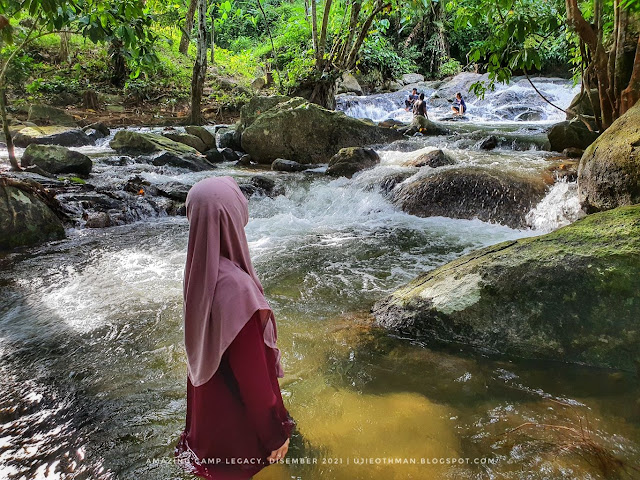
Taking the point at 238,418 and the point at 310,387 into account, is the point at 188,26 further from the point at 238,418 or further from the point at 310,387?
the point at 238,418

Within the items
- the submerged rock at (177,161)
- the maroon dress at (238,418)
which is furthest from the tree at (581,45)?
the submerged rock at (177,161)

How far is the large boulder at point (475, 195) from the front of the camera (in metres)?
6.95

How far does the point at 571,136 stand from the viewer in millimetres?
9906

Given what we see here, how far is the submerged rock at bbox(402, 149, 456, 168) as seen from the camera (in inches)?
372

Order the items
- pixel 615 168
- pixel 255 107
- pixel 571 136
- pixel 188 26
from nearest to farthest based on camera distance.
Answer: pixel 615 168
pixel 571 136
pixel 255 107
pixel 188 26

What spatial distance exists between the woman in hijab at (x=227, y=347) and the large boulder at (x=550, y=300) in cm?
182

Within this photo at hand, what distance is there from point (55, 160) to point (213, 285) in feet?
33.3

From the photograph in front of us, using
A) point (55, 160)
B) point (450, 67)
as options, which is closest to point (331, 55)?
point (55, 160)

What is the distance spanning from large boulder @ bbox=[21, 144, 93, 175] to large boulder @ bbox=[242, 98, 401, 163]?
15.5 feet

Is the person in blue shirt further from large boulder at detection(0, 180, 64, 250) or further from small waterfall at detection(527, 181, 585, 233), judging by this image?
large boulder at detection(0, 180, 64, 250)

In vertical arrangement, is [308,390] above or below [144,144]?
below

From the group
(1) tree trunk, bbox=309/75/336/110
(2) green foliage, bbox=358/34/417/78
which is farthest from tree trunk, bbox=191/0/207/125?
(2) green foliage, bbox=358/34/417/78

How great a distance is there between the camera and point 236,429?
1.82 m

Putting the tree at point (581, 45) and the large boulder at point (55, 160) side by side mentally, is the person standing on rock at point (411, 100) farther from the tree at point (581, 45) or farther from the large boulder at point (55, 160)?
the large boulder at point (55, 160)
